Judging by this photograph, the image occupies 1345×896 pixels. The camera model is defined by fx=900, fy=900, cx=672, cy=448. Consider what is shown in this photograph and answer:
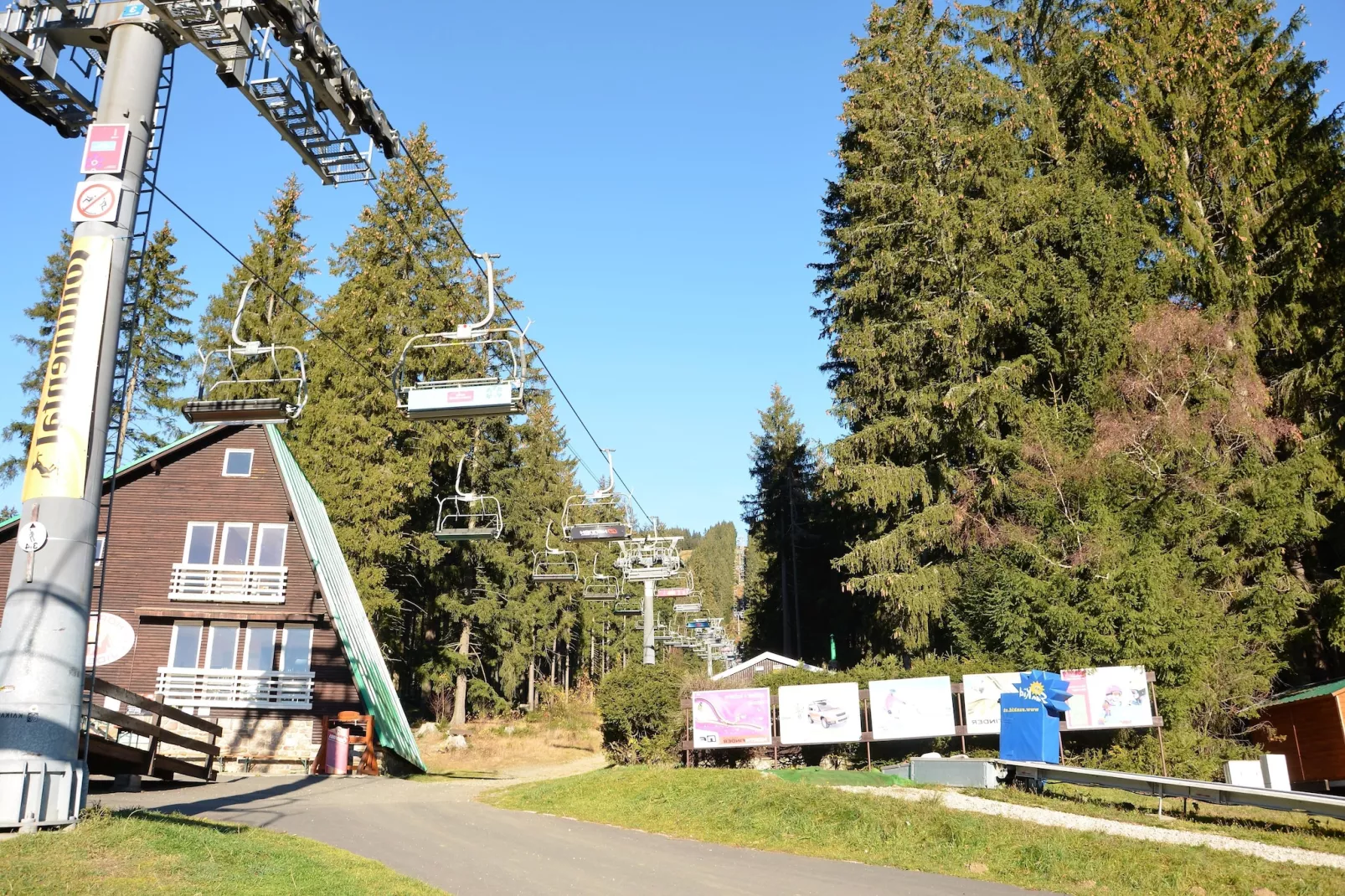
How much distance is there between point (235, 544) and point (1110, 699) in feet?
73.7

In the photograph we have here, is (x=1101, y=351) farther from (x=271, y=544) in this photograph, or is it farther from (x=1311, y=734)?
(x=271, y=544)

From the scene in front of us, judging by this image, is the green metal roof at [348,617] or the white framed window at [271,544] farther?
the white framed window at [271,544]

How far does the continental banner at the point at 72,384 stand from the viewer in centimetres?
904

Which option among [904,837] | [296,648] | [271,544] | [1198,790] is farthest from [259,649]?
[1198,790]

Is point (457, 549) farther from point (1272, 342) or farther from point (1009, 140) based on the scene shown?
point (1272, 342)

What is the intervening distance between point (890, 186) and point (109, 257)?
2496 centimetres

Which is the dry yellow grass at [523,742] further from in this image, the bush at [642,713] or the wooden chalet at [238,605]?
the bush at [642,713]

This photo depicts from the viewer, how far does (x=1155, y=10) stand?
30.0 m

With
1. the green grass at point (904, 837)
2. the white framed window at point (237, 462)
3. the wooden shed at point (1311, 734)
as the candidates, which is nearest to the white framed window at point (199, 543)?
the white framed window at point (237, 462)

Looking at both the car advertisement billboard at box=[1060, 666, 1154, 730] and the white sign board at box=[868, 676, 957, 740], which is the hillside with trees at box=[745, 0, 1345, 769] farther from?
the white sign board at box=[868, 676, 957, 740]

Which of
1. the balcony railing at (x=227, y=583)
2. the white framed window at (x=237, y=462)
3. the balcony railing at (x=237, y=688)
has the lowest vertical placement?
the balcony railing at (x=237, y=688)

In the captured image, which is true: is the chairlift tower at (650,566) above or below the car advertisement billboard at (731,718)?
above

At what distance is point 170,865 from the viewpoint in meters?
7.90

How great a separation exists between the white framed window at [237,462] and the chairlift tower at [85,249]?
51.1 ft
